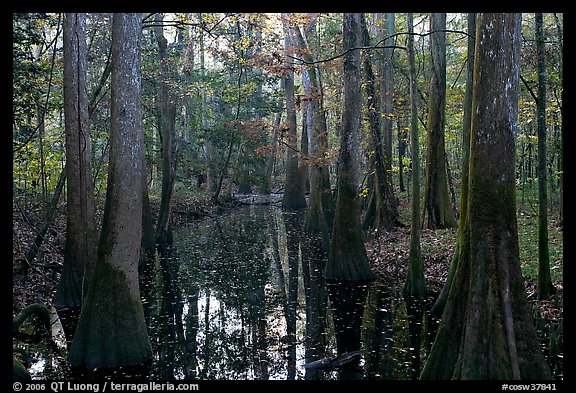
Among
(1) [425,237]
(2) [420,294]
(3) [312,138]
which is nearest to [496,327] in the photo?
(2) [420,294]

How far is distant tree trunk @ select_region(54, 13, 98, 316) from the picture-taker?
1048 cm

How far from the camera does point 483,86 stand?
214 inches

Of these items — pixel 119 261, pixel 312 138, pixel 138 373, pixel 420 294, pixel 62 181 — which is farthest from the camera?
pixel 312 138

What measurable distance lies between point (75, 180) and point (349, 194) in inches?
249

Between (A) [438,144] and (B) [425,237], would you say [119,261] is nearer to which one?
(B) [425,237]

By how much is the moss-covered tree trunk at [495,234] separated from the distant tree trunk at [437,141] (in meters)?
9.86

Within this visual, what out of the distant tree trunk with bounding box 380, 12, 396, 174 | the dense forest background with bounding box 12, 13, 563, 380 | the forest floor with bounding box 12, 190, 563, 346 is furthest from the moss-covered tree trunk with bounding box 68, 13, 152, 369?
the distant tree trunk with bounding box 380, 12, 396, 174

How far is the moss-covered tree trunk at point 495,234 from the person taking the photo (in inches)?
202

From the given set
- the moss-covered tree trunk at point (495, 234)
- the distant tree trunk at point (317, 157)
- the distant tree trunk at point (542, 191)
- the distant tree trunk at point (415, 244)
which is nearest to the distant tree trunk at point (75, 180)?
the distant tree trunk at point (415, 244)

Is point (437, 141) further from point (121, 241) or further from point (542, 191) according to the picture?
point (121, 241)

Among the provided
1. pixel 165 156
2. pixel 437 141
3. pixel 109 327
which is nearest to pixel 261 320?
pixel 109 327

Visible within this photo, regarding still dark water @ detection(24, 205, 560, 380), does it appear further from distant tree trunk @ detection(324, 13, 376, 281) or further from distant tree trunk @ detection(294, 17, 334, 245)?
distant tree trunk @ detection(294, 17, 334, 245)

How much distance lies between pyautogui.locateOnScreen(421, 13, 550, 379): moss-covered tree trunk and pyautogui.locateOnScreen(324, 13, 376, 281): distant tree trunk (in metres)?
7.22
